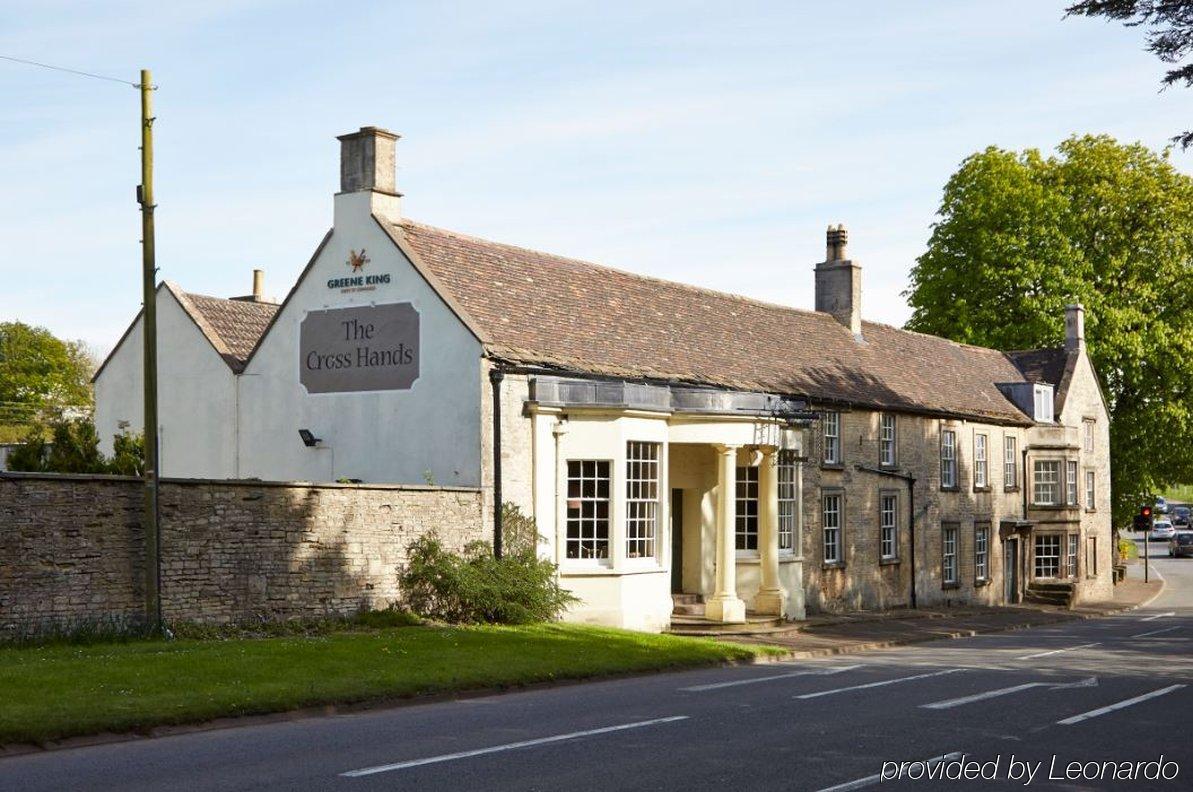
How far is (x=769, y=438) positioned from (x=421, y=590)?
9234 mm

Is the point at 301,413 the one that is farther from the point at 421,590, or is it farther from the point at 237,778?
the point at 237,778

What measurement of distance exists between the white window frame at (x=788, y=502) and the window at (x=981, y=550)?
14556mm

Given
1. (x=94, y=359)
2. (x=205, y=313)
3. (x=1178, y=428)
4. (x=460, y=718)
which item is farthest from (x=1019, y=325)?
(x=94, y=359)

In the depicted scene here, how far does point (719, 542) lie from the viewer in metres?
28.7

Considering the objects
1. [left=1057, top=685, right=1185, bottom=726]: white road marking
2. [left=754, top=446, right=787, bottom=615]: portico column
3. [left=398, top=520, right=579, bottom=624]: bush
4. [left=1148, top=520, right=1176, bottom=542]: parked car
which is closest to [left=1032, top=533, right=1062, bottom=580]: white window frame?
[left=754, top=446, right=787, bottom=615]: portico column

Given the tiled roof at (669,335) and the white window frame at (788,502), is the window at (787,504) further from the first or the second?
the tiled roof at (669,335)

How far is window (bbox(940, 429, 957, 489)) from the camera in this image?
42.7 m

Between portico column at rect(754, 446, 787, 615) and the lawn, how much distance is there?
21.1ft

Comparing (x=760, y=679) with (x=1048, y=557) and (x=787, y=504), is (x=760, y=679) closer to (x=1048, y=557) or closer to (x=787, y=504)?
(x=787, y=504)

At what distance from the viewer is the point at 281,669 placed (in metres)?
17.1

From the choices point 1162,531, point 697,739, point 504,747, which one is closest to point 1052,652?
point 697,739

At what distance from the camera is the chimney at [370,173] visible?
27.8 metres

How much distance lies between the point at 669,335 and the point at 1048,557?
24.2 meters

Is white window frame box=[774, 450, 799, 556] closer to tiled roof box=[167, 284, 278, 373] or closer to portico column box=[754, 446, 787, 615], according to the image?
portico column box=[754, 446, 787, 615]
